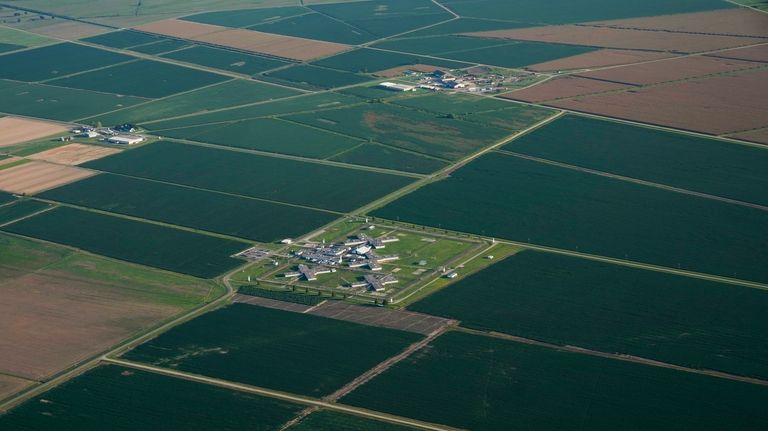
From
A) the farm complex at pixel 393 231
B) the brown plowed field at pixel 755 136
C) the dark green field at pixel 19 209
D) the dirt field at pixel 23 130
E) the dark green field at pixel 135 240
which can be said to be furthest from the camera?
the dirt field at pixel 23 130

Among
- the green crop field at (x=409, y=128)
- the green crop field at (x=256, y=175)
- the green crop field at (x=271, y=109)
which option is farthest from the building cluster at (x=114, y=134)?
the green crop field at (x=409, y=128)

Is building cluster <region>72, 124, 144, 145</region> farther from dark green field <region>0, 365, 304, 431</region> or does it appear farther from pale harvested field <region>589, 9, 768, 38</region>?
pale harvested field <region>589, 9, 768, 38</region>

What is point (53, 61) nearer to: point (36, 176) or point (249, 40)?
point (249, 40)

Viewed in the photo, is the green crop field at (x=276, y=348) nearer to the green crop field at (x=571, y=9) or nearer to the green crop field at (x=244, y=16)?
the green crop field at (x=571, y=9)

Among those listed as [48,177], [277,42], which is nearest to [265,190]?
[48,177]

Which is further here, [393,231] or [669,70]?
[669,70]

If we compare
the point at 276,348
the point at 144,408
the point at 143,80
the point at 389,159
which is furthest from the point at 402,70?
the point at 144,408

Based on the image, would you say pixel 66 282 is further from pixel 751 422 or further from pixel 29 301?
pixel 751 422
